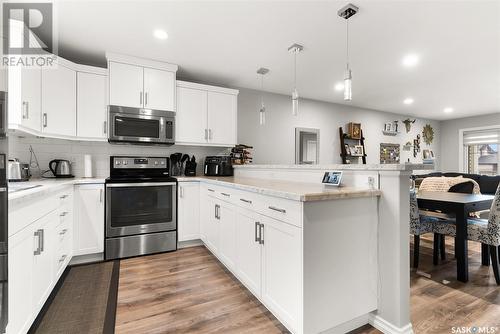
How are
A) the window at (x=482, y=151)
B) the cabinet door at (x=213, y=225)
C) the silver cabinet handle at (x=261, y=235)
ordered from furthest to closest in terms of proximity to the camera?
the window at (x=482, y=151)
the cabinet door at (x=213, y=225)
the silver cabinet handle at (x=261, y=235)

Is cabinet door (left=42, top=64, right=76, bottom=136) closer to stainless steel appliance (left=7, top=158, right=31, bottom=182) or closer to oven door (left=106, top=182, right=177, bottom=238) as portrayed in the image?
stainless steel appliance (left=7, top=158, right=31, bottom=182)

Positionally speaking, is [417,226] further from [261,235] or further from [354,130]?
[354,130]

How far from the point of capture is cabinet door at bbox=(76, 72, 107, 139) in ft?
9.48

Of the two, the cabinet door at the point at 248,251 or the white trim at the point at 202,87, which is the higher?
the white trim at the point at 202,87

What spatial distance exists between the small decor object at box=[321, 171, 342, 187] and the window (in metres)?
6.94

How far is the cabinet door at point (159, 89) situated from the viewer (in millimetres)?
3143

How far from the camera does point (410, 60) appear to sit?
3146mm

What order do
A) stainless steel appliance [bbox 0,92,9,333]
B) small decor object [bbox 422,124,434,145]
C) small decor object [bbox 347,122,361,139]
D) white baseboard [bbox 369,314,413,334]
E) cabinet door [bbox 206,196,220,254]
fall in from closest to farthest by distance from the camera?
1. stainless steel appliance [bbox 0,92,9,333]
2. white baseboard [bbox 369,314,413,334]
3. cabinet door [bbox 206,196,220,254]
4. small decor object [bbox 347,122,361,139]
5. small decor object [bbox 422,124,434,145]

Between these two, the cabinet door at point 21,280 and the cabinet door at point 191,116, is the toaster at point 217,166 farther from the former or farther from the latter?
the cabinet door at point 21,280

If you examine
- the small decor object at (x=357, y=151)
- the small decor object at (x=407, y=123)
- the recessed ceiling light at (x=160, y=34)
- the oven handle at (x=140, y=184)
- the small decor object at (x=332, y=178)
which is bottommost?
the oven handle at (x=140, y=184)

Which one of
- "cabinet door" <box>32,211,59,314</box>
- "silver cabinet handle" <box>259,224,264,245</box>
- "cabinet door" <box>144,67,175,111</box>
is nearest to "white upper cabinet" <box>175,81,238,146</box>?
"cabinet door" <box>144,67,175,111</box>

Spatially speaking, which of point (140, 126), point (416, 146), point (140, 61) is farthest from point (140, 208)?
point (416, 146)

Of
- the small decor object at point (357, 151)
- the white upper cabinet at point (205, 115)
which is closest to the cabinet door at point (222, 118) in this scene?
the white upper cabinet at point (205, 115)

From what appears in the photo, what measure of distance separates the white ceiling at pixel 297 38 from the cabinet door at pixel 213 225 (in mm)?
1835
